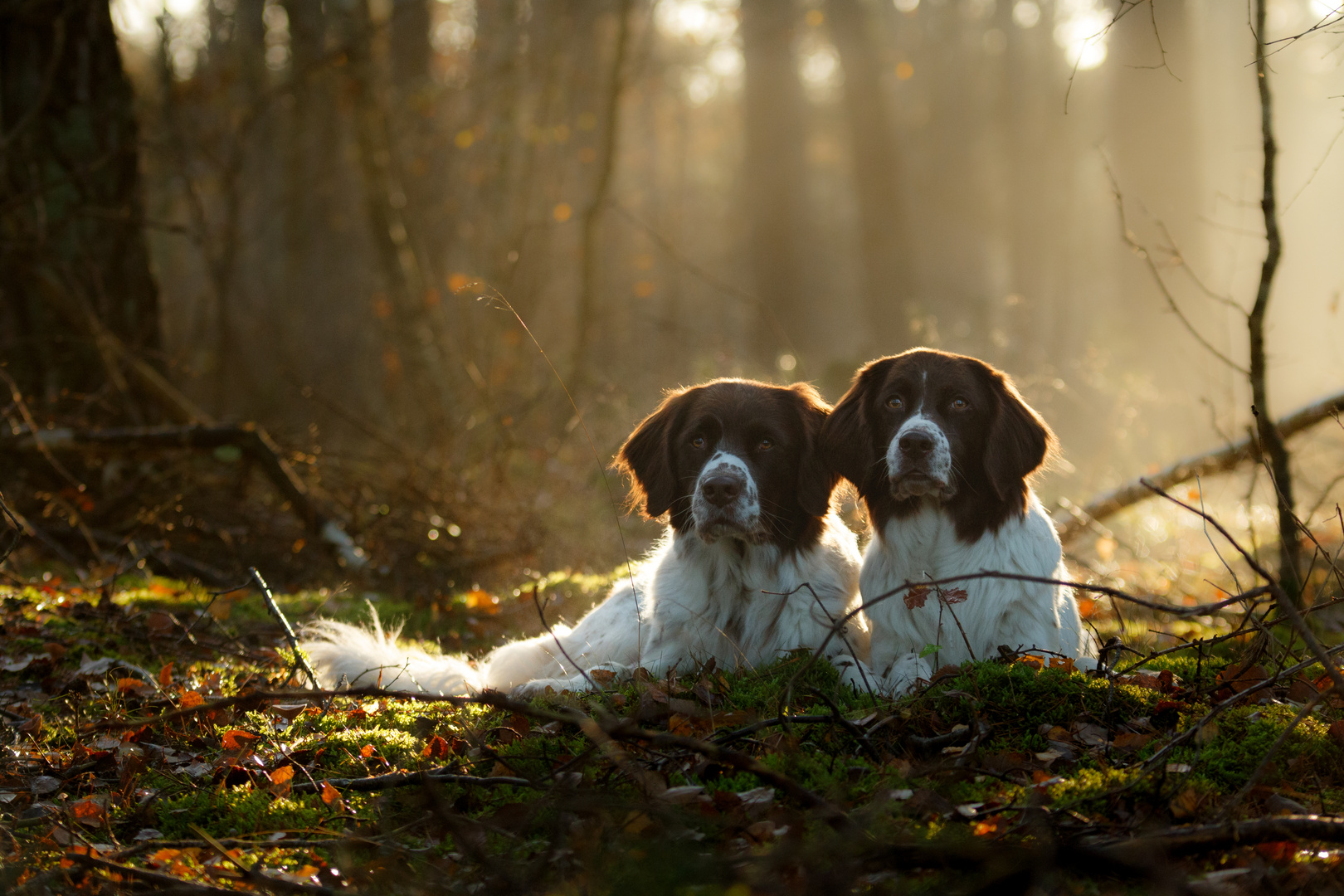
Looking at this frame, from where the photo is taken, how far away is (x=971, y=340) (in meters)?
11.9

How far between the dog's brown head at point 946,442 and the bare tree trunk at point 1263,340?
1221 millimetres

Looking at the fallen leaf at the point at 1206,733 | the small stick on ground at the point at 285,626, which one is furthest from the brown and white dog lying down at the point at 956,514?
the small stick on ground at the point at 285,626

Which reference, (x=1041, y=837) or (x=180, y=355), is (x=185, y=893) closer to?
(x=1041, y=837)

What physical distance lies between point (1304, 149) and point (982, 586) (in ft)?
138

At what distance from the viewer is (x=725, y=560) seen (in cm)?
397

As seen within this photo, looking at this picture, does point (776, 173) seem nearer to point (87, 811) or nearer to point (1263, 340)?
point (1263, 340)

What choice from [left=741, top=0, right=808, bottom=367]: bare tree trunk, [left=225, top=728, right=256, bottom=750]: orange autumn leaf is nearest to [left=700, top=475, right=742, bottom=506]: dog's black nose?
[left=225, top=728, right=256, bottom=750]: orange autumn leaf

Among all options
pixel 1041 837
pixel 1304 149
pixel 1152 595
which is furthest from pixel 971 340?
pixel 1304 149

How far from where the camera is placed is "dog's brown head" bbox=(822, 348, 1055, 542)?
3502 mm

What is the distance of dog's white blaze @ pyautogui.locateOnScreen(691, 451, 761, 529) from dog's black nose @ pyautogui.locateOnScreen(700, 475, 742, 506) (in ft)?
0.05

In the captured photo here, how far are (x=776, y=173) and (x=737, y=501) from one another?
1941 cm

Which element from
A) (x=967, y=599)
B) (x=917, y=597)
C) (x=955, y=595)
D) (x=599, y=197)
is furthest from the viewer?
(x=599, y=197)

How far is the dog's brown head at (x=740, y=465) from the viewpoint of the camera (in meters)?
3.71

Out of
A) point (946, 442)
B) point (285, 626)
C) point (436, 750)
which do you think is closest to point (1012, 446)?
point (946, 442)
